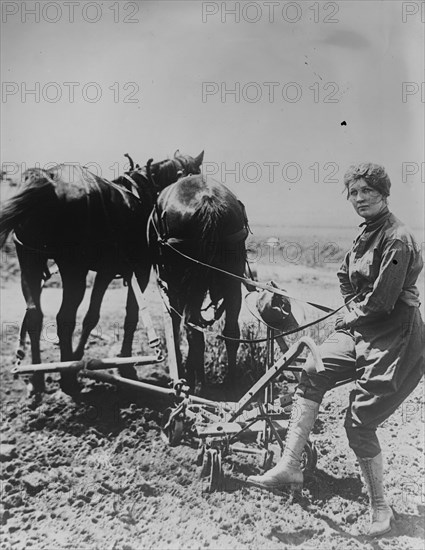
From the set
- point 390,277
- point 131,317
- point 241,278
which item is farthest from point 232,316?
point 390,277

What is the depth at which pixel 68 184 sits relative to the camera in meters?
2.93

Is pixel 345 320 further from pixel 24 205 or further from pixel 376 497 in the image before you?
pixel 24 205

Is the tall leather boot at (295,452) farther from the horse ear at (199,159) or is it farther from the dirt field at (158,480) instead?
the horse ear at (199,159)

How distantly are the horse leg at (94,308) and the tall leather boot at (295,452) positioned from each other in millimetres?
1348

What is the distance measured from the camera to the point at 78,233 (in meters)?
2.98

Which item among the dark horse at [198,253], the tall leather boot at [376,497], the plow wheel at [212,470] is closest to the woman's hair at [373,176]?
the dark horse at [198,253]

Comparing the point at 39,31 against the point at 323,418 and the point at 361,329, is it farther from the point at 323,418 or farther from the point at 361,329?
the point at 323,418

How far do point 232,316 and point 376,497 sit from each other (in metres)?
1.18

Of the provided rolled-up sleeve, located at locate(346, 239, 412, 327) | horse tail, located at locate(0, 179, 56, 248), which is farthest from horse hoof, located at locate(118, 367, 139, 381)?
rolled-up sleeve, located at locate(346, 239, 412, 327)

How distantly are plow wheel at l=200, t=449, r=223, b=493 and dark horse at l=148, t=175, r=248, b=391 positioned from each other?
0.45 meters

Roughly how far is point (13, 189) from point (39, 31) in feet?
3.14

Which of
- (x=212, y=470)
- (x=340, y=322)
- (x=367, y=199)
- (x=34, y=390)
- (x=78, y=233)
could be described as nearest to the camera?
(x=367, y=199)

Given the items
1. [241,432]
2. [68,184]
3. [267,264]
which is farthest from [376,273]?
[68,184]

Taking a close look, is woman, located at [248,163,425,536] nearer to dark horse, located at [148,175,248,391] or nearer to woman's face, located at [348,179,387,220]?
woman's face, located at [348,179,387,220]
